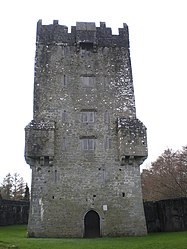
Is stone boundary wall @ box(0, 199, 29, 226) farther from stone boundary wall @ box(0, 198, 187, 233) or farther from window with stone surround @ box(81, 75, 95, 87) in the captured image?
window with stone surround @ box(81, 75, 95, 87)

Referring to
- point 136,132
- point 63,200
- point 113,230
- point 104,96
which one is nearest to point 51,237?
point 63,200

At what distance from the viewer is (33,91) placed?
32.7m

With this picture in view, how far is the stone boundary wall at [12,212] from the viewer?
1748 inches

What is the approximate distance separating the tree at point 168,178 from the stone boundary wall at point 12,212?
1911 centimetres

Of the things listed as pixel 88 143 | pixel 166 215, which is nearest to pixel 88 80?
pixel 88 143

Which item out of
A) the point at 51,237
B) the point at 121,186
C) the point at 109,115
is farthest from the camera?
the point at 109,115

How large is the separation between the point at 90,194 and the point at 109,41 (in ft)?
50.5

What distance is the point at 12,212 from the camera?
46719mm

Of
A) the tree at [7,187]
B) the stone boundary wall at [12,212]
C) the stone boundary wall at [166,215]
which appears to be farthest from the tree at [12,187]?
the stone boundary wall at [166,215]

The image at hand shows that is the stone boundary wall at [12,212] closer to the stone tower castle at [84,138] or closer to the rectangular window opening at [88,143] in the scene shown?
the stone tower castle at [84,138]

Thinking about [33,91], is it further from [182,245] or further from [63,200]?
[182,245]

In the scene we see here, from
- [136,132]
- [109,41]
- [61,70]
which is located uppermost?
[109,41]

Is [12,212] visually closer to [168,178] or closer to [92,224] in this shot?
[92,224]

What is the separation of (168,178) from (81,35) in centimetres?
2691
